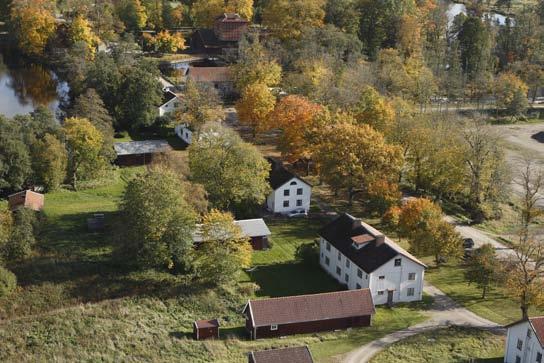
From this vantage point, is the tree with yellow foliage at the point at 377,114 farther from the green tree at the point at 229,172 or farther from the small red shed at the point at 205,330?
the small red shed at the point at 205,330

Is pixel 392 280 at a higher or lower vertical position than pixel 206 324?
higher

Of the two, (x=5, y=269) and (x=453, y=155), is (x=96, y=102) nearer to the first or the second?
(x=5, y=269)

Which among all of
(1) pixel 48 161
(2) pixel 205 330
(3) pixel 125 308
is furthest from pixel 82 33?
(2) pixel 205 330

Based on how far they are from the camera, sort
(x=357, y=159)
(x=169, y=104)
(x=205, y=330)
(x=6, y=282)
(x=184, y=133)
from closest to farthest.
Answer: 1. (x=205, y=330)
2. (x=6, y=282)
3. (x=357, y=159)
4. (x=184, y=133)
5. (x=169, y=104)

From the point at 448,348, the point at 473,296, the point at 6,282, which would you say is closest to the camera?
the point at 448,348

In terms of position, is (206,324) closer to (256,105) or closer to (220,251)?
(220,251)

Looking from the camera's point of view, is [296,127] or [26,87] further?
[26,87]

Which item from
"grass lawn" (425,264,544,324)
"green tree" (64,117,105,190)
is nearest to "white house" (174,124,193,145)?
"green tree" (64,117,105,190)

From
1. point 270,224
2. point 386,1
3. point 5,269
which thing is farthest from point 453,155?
point 386,1
